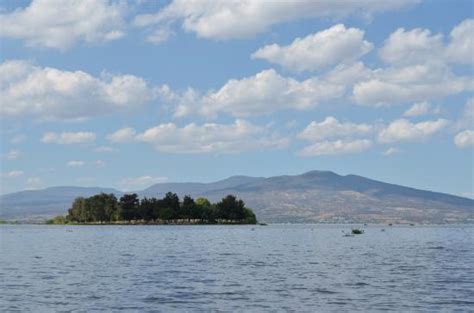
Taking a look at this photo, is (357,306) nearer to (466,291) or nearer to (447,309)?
(447,309)

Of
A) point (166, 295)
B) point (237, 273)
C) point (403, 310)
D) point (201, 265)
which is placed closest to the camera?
point (403, 310)

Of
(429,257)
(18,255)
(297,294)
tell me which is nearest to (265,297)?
(297,294)

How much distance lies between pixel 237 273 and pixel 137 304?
2537 centimetres

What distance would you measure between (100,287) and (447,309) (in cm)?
3200

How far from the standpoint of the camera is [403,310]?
51906 mm

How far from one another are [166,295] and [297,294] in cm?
1160

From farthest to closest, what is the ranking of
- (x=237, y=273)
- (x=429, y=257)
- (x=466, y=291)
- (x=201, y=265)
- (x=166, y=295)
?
(x=429, y=257) → (x=201, y=265) → (x=237, y=273) → (x=466, y=291) → (x=166, y=295)

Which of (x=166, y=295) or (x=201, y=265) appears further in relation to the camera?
(x=201, y=265)

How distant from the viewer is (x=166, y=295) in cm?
5947

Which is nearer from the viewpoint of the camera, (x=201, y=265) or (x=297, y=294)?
(x=297, y=294)

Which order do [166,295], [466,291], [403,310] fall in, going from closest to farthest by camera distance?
[403,310] → [166,295] → [466,291]

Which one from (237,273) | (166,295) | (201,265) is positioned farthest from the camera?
(201,265)

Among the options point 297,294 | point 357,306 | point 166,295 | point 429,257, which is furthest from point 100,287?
point 429,257

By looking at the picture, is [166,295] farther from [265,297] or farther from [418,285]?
[418,285]
